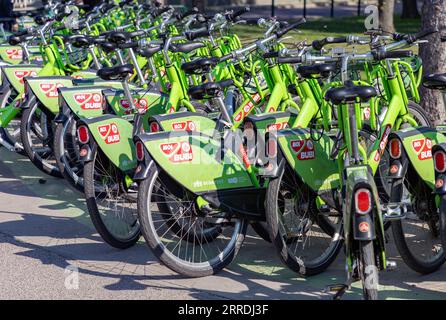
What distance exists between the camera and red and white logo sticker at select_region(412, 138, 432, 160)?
5.55 metres

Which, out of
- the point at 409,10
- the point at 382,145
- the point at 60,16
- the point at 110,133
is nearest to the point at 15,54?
the point at 60,16

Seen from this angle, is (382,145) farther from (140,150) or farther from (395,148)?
(140,150)

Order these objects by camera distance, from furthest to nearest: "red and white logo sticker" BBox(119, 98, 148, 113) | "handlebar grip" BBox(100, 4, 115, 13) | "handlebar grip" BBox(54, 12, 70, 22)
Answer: "handlebar grip" BBox(100, 4, 115, 13)
"handlebar grip" BBox(54, 12, 70, 22)
"red and white logo sticker" BBox(119, 98, 148, 113)

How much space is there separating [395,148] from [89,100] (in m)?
2.99

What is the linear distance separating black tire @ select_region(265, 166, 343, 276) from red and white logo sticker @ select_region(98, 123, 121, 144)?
1.35 m

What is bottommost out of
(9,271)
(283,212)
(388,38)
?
(9,271)

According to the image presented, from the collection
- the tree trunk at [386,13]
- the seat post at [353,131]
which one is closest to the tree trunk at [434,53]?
the seat post at [353,131]

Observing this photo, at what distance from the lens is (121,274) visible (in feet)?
→ 19.5

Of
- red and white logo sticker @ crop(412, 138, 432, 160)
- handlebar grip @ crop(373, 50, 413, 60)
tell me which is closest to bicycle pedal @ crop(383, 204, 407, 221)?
red and white logo sticker @ crop(412, 138, 432, 160)

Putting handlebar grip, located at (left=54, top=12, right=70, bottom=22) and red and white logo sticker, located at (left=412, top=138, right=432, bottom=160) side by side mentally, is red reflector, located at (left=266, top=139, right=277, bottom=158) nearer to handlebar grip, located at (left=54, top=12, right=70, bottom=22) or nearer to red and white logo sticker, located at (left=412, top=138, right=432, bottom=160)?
red and white logo sticker, located at (left=412, top=138, right=432, bottom=160)
